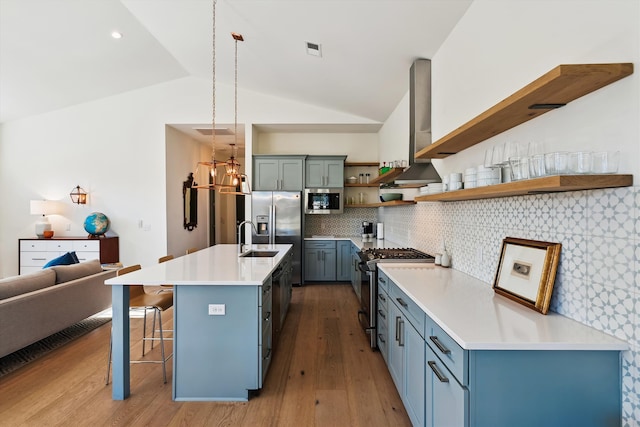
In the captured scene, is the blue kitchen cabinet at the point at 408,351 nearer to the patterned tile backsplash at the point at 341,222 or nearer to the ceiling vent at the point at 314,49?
the ceiling vent at the point at 314,49

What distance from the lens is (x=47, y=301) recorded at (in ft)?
9.69

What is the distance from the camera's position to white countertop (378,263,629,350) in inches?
46.0

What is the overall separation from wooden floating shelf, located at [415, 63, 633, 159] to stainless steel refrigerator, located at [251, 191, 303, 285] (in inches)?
149

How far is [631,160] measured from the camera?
3.73 ft

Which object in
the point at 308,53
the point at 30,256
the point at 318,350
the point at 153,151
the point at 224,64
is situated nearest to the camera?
the point at 318,350

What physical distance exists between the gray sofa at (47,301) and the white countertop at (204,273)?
1.19 m

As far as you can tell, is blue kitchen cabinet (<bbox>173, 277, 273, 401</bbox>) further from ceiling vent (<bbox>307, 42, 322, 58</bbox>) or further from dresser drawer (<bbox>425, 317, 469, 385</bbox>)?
ceiling vent (<bbox>307, 42, 322, 58</bbox>)

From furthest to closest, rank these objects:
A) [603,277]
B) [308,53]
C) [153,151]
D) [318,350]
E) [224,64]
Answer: [153,151] < [224,64] < [308,53] < [318,350] < [603,277]

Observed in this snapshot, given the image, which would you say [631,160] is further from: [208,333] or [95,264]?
[95,264]

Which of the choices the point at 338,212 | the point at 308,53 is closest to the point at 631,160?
the point at 308,53

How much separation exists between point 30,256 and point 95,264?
2737 millimetres

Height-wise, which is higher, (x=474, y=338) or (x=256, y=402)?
(x=474, y=338)

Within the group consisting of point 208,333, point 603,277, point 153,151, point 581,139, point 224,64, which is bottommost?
point 208,333

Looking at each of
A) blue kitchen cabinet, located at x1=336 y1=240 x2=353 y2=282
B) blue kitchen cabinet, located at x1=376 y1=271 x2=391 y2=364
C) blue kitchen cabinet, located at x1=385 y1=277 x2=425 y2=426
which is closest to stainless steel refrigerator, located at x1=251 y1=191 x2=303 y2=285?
blue kitchen cabinet, located at x1=336 y1=240 x2=353 y2=282
